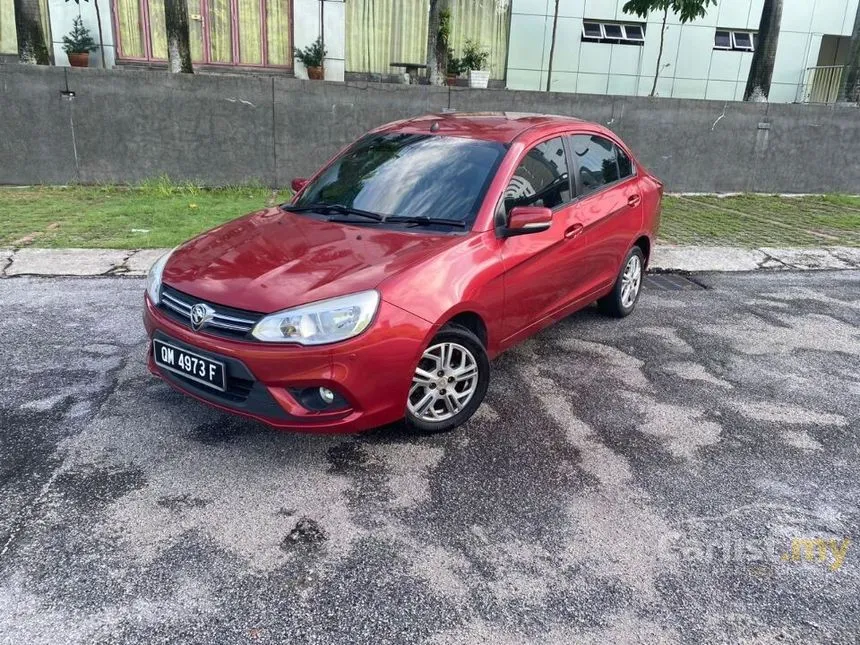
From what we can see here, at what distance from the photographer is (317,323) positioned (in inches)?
118

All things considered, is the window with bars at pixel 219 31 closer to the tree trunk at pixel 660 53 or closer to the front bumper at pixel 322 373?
the tree trunk at pixel 660 53

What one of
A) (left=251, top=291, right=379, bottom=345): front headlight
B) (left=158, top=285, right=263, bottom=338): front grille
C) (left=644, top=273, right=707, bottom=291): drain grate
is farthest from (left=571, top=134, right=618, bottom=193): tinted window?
(left=158, top=285, right=263, bottom=338): front grille

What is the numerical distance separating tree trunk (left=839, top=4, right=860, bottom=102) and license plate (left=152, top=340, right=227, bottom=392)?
14263 mm

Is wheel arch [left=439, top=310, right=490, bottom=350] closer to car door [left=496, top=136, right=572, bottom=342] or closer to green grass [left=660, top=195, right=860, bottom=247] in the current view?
car door [left=496, top=136, right=572, bottom=342]

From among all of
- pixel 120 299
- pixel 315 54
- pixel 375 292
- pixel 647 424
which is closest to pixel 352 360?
pixel 375 292

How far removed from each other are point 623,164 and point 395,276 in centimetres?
296

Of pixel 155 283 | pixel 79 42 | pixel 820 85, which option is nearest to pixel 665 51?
pixel 820 85

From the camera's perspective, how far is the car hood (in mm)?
3096

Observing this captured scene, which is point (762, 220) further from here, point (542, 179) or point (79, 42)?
point (79, 42)

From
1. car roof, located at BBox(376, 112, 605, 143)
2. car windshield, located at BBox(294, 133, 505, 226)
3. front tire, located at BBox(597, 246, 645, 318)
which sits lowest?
front tire, located at BBox(597, 246, 645, 318)

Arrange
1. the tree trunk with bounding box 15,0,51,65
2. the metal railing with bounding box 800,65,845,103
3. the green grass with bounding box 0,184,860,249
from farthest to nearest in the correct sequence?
the metal railing with bounding box 800,65,845,103, the tree trunk with bounding box 15,0,51,65, the green grass with bounding box 0,184,860,249

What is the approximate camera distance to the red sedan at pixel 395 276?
302 centimetres

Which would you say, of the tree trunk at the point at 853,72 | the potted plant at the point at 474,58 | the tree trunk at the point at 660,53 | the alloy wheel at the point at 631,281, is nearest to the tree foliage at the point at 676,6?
the tree trunk at the point at 660,53

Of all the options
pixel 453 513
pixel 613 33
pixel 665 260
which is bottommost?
pixel 453 513
